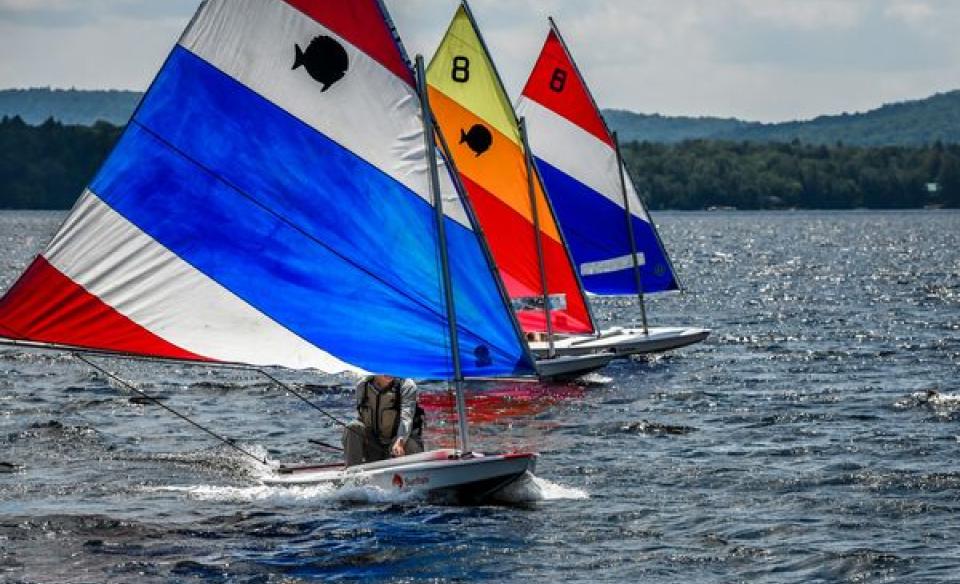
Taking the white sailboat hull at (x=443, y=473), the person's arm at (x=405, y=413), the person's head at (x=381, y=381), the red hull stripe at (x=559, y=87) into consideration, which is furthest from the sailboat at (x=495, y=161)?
the white sailboat hull at (x=443, y=473)

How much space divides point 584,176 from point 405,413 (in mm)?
24046

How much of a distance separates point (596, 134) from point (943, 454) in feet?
65.8

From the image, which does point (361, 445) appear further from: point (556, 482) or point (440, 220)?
point (440, 220)

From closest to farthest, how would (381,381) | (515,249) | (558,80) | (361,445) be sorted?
(381,381), (361,445), (515,249), (558,80)

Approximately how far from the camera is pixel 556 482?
99.6 feet

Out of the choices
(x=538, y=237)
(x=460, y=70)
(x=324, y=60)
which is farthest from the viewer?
(x=460, y=70)

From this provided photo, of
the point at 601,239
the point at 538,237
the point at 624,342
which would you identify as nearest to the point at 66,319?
the point at 538,237

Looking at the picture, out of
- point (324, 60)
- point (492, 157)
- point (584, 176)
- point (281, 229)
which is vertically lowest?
point (281, 229)

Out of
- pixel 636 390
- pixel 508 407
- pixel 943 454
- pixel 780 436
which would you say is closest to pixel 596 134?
pixel 636 390

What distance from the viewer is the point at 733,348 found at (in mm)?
58000

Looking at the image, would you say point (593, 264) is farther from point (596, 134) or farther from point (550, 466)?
point (550, 466)

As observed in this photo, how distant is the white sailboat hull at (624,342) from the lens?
45188 millimetres

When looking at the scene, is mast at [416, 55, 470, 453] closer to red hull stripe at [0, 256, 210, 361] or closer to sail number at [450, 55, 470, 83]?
red hull stripe at [0, 256, 210, 361]

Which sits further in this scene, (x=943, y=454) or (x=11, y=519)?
(x=943, y=454)
